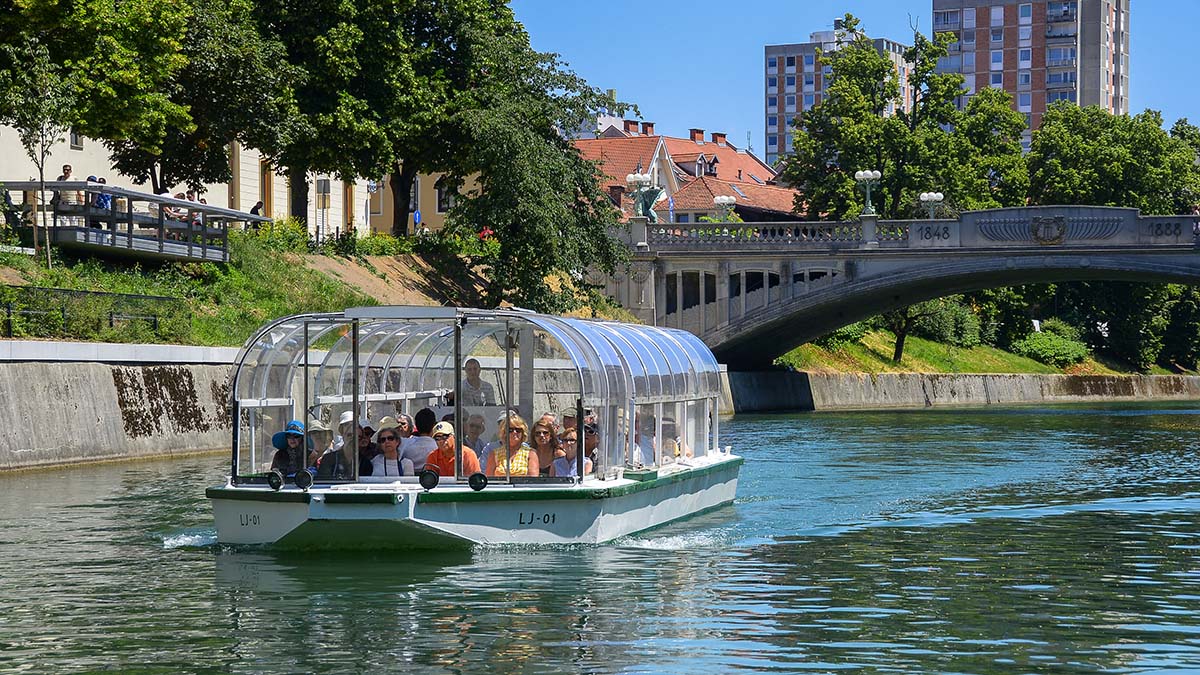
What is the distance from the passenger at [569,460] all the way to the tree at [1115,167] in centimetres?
7983

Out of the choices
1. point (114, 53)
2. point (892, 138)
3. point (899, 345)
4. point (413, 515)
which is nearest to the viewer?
point (413, 515)

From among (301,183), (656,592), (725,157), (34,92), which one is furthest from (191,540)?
(725,157)

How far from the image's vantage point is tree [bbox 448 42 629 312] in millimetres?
59594

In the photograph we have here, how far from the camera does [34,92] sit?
1560 inches

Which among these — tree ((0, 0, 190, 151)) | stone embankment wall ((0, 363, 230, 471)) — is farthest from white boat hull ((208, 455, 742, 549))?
tree ((0, 0, 190, 151))

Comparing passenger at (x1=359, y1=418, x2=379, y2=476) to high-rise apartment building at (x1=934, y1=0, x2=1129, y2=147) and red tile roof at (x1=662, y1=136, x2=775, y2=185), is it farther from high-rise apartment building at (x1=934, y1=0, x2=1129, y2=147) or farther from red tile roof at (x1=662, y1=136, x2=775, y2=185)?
high-rise apartment building at (x1=934, y1=0, x2=1129, y2=147)

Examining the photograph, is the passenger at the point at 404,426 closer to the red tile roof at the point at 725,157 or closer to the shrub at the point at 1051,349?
the shrub at the point at 1051,349

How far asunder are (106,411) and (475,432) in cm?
1448

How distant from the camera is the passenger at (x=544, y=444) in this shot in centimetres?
2227

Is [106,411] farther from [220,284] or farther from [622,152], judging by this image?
[622,152]

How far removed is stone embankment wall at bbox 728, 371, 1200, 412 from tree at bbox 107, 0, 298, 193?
22895 mm

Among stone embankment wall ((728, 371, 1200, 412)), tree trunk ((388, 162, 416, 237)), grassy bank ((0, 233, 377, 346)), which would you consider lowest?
stone embankment wall ((728, 371, 1200, 412))

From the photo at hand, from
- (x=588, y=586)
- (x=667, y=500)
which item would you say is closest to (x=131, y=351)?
(x=667, y=500)

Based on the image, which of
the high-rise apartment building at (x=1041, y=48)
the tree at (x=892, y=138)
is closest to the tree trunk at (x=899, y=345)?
the tree at (x=892, y=138)
